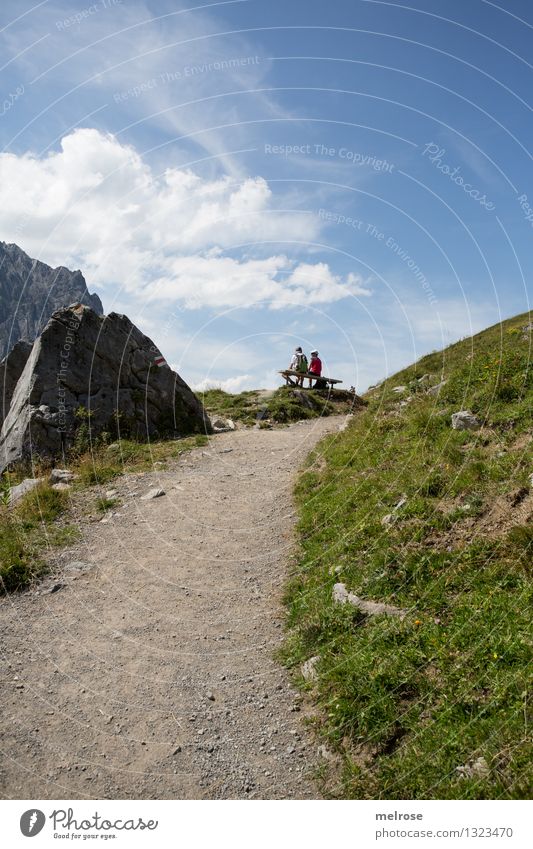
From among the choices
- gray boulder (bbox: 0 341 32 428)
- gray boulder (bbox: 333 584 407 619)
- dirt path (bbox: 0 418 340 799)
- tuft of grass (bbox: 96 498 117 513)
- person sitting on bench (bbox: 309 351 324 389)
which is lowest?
dirt path (bbox: 0 418 340 799)

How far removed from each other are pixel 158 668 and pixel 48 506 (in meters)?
6.94

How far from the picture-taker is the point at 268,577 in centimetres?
988

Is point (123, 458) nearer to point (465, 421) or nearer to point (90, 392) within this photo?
point (90, 392)

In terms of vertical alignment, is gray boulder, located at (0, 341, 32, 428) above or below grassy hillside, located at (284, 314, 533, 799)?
above

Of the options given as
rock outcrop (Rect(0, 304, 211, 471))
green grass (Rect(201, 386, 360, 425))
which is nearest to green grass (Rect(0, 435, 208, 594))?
rock outcrop (Rect(0, 304, 211, 471))

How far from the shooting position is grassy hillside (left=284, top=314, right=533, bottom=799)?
4930 millimetres

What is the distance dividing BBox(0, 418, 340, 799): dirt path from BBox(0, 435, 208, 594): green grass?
52cm

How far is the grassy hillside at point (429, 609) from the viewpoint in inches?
194

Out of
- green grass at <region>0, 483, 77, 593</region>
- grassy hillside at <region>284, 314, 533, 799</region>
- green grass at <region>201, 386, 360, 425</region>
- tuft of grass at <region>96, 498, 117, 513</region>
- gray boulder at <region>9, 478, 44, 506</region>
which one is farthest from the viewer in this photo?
green grass at <region>201, 386, 360, 425</region>

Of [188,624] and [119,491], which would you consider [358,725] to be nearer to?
[188,624]

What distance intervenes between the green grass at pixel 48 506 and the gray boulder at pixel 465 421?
8.85 meters

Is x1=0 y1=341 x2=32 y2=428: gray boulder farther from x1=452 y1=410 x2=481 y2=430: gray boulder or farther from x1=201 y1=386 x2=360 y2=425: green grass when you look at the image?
x1=452 y1=410 x2=481 y2=430: gray boulder

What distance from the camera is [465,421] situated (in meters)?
11.3
